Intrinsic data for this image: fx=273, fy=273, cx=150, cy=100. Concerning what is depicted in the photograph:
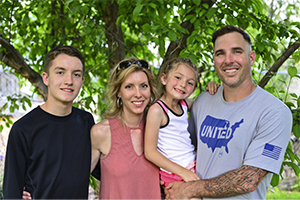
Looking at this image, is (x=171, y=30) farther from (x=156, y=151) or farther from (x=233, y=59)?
(x=156, y=151)

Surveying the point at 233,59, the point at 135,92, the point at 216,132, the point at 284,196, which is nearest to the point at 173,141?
the point at 216,132

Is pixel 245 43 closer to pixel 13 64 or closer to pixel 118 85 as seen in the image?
pixel 118 85

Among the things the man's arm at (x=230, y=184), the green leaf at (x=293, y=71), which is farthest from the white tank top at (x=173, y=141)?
the green leaf at (x=293, y=71)

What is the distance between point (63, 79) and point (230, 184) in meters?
1.25

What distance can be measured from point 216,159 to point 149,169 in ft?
1.55

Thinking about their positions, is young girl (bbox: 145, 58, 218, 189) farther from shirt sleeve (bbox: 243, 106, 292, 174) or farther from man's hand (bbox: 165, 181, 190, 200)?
shirt sleeve (bbox: 243, 106, 292, 174)

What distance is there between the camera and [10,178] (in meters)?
1.64

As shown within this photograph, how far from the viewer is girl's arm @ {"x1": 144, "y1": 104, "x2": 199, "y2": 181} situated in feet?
6.11

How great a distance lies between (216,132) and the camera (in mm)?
1817

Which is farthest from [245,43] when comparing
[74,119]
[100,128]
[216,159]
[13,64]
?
[13,64]

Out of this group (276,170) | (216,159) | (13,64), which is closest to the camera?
(276,170)

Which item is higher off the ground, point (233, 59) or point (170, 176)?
point (233, 59)

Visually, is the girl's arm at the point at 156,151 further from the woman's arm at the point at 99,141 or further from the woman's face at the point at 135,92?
the woman's arm at the point at 99,141

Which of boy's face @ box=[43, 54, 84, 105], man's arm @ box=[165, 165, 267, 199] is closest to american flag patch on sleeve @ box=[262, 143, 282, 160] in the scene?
man's arm @ box=[165, 165, 267, 199]
